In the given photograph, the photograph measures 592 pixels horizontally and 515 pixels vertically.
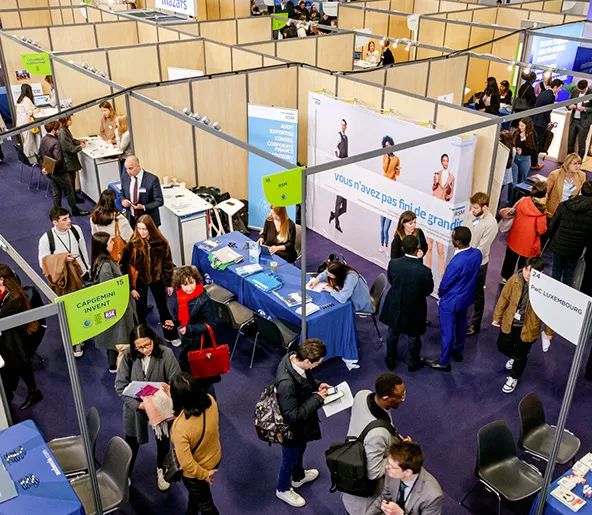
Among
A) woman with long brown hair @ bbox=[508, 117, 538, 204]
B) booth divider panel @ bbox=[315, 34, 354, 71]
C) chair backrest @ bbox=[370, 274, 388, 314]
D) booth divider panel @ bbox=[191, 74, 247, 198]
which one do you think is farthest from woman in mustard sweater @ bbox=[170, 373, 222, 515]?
booth divider panel @ bbox=[315, 34, 354, 71]

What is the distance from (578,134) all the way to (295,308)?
668 cm

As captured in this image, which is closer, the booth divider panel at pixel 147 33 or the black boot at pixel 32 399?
the black boot at pixel 32 399

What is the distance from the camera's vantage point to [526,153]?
8070mm

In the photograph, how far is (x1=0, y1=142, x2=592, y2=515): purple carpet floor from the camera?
420cm

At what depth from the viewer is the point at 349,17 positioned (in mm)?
13102

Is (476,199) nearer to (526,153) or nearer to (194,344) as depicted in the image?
(194,344)

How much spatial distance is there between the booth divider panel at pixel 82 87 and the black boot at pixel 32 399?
474 cm

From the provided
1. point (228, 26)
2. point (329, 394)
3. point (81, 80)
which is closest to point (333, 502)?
point (329, 394)

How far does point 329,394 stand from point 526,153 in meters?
5.56

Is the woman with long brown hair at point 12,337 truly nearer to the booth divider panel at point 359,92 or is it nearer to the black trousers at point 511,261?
the booth divider panel at point 359,92

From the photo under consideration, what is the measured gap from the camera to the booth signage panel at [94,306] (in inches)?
114

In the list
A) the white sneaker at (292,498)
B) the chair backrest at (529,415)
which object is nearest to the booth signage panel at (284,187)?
the white sneaker at (292,498)

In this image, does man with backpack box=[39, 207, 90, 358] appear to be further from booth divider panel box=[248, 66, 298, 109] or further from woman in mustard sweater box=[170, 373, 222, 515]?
booth divider panel box=[248, 66, 298, 109]

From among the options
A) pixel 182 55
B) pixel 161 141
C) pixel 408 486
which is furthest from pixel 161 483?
pixel 182 55
